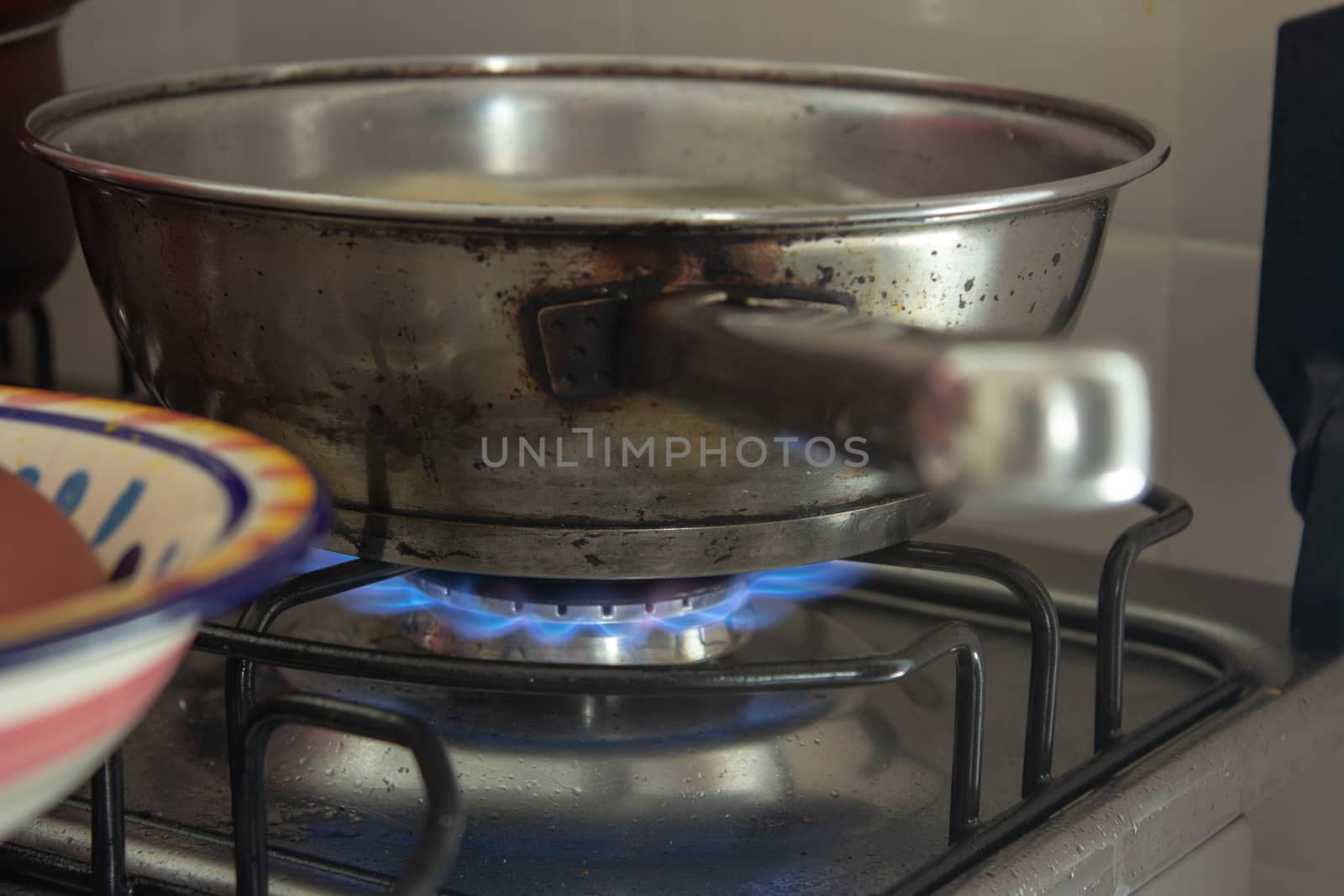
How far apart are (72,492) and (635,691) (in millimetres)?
156

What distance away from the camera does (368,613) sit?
1.76 feet

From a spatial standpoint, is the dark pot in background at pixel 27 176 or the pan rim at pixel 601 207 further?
the dark pot in background at pixel 27 176

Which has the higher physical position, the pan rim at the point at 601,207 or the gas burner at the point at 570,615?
the pan rim at the point at 601,207

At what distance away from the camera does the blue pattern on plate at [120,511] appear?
9.4 inches

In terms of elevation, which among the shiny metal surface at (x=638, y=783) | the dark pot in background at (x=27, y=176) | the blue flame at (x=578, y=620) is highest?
the dark pot in background at (x=27, y=176)

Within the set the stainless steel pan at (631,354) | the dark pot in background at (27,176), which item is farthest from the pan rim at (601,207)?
the dark pot in background at (27,176)

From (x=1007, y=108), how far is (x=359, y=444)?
29 cm

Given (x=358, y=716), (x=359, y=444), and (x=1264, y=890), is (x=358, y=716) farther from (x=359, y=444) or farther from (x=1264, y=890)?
(x=1264, y=890)

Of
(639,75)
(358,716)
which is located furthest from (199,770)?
(639,75)

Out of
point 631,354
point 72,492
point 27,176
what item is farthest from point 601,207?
point 27,176

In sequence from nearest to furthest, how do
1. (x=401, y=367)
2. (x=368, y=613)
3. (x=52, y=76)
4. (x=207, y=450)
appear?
(x=207, y=450) → (x=401, y=367) → (x=368, y=613) → (x=52, y=76)

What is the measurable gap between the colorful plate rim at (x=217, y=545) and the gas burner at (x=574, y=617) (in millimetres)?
219

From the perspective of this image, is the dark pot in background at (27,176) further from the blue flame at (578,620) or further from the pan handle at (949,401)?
the pan handle at (949,401)

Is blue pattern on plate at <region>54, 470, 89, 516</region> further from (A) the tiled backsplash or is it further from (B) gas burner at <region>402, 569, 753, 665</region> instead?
(A) the tiled backsplash
